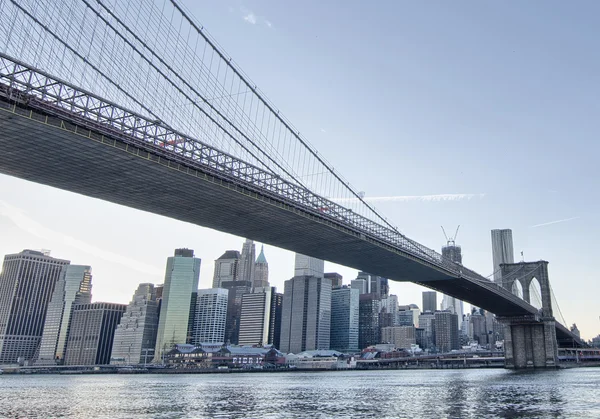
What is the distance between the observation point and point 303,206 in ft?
175

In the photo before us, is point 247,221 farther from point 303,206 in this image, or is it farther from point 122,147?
point 122,147

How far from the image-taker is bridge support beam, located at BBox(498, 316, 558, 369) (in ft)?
328

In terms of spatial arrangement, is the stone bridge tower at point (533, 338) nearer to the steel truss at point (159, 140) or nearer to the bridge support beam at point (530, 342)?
the bridge support beam at point (530, 342)

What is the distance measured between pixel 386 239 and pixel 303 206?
17.6m

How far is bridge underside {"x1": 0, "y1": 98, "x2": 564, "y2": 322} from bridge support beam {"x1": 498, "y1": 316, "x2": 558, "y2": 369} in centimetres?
4287

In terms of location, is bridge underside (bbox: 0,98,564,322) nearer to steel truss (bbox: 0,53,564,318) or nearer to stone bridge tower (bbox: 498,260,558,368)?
steel truss (bbox: 0,53,564,318)

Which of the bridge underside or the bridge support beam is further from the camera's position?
the bridge support beam

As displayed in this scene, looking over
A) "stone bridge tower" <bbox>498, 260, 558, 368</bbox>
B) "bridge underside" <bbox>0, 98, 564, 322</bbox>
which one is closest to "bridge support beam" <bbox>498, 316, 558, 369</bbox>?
"stone bridge tower" <bbox>498, 260, 558, 368</bbox>

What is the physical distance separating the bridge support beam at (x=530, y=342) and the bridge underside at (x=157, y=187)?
42871 mm

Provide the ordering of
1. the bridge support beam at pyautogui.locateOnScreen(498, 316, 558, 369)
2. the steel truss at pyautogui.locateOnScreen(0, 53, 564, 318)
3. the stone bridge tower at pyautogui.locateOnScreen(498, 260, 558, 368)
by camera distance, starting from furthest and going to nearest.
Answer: the stone bridge tower at pyautogui.locateOnScreen(498, 260, 558, 368), the bridge support beam at pyautogui.locateOnScreen(498, 316, 558, 369), the steel truss at pyautogui.locateOnScreen(0, 53, 564, 318)

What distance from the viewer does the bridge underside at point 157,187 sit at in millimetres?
35278

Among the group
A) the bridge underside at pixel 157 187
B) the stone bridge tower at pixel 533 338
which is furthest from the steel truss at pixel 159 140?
the stone bridge tower at pixel 533 338

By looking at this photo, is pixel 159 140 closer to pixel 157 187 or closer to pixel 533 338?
pixel 157 187

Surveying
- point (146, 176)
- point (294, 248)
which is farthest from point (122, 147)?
point (294, 248)
